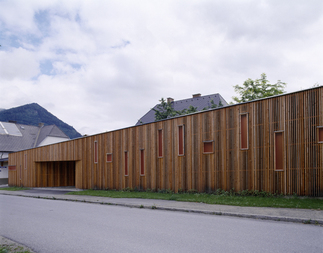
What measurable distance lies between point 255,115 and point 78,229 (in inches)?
362

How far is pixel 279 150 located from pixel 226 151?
8.40ft

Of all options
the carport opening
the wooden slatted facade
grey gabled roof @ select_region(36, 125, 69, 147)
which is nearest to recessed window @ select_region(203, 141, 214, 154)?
the wooden slatted facade

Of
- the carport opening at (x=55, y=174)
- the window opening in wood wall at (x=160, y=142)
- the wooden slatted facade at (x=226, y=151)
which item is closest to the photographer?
the wooden slatted facade at (x=226, y=151)

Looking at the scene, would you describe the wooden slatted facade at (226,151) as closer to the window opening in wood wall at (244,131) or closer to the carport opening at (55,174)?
the window opening in wood wall at (244,131)

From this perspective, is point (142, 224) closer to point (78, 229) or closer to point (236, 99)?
point (78, 229)

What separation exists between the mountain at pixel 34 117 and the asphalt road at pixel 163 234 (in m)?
150

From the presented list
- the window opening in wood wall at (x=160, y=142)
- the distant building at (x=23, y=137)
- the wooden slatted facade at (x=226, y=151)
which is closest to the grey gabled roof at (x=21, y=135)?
the distant building at (x=23, y=137)

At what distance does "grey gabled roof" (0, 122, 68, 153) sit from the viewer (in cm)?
4728

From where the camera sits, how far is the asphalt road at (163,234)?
18.1ft

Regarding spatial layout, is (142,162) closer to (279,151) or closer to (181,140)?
(181,140)

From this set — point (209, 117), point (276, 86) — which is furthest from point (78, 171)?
point (276, 86)

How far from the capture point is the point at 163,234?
659 centimetres

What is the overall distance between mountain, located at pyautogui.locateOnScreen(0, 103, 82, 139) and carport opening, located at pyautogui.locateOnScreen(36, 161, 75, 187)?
12525cm

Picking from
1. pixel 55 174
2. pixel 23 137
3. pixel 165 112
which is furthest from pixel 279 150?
pixel 23 137
